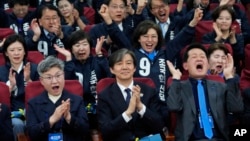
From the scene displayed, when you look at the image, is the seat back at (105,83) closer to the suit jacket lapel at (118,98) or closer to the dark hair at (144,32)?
the suit jacket lapel at (118,98)

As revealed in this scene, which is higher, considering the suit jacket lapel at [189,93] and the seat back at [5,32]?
the seat back at [5,32]

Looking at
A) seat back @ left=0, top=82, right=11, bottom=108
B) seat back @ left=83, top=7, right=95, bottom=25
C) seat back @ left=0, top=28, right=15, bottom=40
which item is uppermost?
seat back @ left=83, top=7, right=95, bottom=25

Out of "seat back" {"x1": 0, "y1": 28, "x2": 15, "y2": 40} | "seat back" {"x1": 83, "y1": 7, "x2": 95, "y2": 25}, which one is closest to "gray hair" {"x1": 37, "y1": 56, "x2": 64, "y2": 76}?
"seat back" {"x1": 0, "y1": 28, "x2": 15, "y2": 40}

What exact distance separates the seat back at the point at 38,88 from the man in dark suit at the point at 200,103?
2.12 ft

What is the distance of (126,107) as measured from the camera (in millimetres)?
3973

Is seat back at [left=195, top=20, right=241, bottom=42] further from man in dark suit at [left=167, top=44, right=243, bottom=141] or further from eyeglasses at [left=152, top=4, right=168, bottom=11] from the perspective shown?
man in dark suit at [left=167, top=44, right=243, bottom=141]

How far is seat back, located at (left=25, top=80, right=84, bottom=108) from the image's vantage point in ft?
13.3

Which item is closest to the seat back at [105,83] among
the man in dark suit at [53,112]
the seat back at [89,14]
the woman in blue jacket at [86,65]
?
the man in dark suit at [53,112]

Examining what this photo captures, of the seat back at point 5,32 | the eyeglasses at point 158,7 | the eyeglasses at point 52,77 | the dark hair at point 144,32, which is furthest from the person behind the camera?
the eyeglasses at point 158,7

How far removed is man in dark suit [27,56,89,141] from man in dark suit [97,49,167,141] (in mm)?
152

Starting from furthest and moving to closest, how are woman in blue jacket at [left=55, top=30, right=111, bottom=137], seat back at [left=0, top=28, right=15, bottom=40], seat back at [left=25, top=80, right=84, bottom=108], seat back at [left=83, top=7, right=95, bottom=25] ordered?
seat back at [left=83, top=7, right=95, bottom=25]
seat back at [left=0, top=28, right=15, bottom=40]
woman in blue jacket at [left=55, top=30, right=111, bottom=137]
seat back at [left=25, top=80, right=84, bottom=108]

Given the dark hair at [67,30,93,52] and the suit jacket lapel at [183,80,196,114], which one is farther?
the dark hair at [67,30,93,52]

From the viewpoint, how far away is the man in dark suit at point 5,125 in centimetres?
394

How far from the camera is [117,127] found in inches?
152
